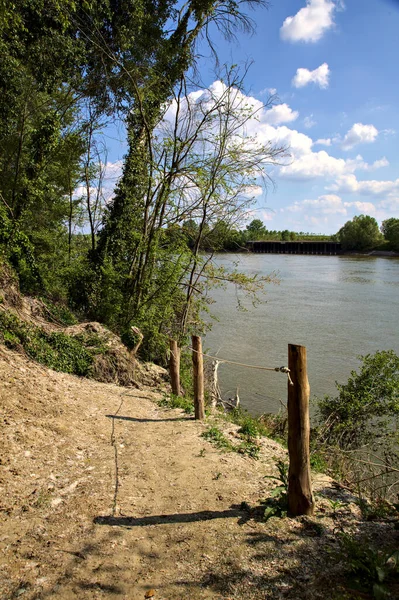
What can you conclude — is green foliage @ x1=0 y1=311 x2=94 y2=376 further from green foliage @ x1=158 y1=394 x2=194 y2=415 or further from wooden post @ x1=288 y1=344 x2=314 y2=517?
wooden post @ x1=288 y1=344 x2=314 y2=517

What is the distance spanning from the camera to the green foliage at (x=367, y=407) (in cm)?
837

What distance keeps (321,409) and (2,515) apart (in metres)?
7.45

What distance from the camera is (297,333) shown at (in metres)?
17.3

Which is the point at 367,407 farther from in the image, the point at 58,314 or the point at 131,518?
the point at 58,314

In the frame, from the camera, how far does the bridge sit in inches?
3226

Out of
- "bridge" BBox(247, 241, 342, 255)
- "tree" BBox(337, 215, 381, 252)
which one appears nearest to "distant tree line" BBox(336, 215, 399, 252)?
"tree" BBox(337, 215, 381, 252)

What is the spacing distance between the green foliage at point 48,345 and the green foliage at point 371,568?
5847mm

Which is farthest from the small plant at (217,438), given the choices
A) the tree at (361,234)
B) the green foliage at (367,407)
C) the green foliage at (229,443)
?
the tree at (361,234)

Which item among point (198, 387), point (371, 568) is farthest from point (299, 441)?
point (198, 387)

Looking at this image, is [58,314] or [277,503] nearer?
[277,503]

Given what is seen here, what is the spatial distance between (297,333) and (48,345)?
11915mm

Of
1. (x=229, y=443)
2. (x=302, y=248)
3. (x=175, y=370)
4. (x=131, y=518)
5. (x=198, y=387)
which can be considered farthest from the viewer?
(x=302, y=248)

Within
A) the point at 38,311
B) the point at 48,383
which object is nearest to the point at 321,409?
the point at 48,383

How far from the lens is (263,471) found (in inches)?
192
